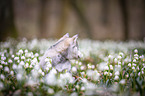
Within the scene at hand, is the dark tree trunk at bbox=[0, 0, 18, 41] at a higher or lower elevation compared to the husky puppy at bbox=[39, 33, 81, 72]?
higher

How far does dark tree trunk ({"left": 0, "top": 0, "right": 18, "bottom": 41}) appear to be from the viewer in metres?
9.32

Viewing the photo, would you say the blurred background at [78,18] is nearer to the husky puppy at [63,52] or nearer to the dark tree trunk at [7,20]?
the dark tree trunk at [7,20]

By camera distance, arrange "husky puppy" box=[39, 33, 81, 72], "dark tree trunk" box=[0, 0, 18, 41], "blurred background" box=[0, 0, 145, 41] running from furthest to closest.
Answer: "blurred background" box=[0, 0, 145, 41] < "dark tree trunk" box=[0, 0, 18, 41] < "husky puppy" box=[39, 33, 81, 72]

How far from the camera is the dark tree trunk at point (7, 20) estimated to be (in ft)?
30.6

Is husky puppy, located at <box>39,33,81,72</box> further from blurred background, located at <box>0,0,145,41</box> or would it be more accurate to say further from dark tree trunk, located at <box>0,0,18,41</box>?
dark tree trunk, located at <box>0,0,18,41</box>

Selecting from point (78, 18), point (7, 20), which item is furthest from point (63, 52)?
point (7, 20)

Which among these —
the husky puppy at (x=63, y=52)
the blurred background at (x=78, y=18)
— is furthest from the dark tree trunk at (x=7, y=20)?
the husky puppy at (x=63, y=52)

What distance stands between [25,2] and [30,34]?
2.44 m

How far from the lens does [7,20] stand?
959 centimetres

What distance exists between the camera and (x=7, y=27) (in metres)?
9.44

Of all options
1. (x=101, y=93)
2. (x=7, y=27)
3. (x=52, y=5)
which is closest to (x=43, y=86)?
(x=101, y=93)

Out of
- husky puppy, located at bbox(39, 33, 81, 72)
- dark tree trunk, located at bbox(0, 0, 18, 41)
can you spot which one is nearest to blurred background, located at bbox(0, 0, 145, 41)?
dark tree trunk, located at bbox(0, 0, 18, 41)

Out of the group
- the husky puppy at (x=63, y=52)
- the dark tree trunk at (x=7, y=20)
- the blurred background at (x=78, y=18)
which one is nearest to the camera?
the husky puppy at (x=63, y=52)

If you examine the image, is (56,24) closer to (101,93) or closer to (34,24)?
(34,24)
